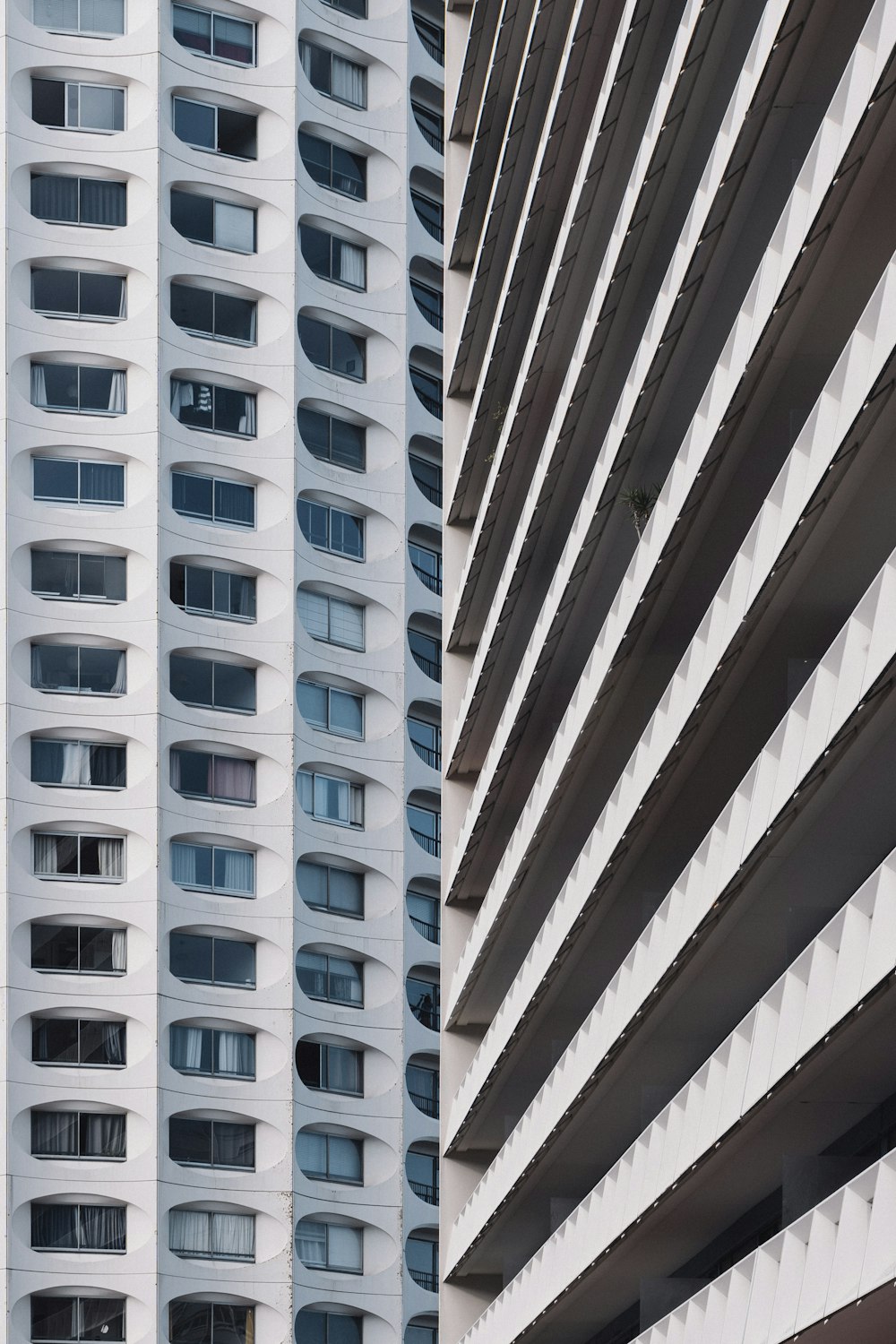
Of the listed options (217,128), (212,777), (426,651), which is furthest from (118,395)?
(426,651)

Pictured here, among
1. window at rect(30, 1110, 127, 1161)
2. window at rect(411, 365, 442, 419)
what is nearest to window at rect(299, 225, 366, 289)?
window at rect(411, 365, 442, 419)

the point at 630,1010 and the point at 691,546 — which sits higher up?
the point at 691,546

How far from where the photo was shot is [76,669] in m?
67.3

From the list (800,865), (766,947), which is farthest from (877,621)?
(766,947)

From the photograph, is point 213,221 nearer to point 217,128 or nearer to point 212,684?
point 217,128

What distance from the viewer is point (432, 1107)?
230 feet

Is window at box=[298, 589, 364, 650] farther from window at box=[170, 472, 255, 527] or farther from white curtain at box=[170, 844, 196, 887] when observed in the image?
white curtain at box=[170, 844, 196, 887]

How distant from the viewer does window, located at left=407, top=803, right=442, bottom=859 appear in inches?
2827

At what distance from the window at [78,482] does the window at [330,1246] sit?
21725 millimetres

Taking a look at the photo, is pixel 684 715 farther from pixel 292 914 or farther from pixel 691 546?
pixel 292 914

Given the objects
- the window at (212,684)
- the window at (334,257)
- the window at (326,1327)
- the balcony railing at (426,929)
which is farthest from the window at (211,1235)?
the window at (334,257)

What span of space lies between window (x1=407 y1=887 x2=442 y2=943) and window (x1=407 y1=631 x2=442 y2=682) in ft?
22.7

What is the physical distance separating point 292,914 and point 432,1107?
7.66m

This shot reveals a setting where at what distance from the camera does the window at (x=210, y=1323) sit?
63969 millimetres
